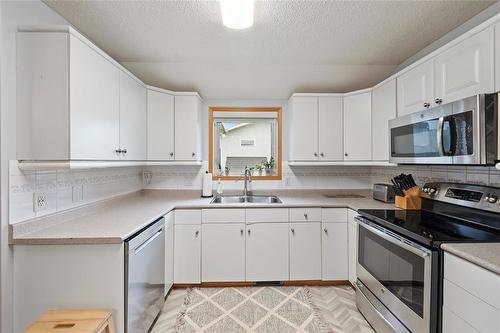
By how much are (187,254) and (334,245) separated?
1460 mm

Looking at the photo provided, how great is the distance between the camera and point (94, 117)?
1.61 m

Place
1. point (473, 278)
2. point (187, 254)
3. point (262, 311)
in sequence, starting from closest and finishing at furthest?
point (473, 278) < point (262, 311) < point (187, 254)

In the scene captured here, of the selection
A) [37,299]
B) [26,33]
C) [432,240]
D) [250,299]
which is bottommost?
[250,299]

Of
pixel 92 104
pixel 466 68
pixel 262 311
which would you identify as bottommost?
pixel 262 311

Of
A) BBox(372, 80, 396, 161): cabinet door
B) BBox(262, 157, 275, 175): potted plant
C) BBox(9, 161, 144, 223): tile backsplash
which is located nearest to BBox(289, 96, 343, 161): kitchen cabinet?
BBox(372, 80, 396, 161): cabinet door

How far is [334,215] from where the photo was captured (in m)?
2.42

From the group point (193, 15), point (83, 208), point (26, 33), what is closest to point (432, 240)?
point (193, 15)

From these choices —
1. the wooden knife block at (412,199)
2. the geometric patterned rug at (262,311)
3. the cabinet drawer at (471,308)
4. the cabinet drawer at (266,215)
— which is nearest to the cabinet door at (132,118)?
the cabinet drawer at (266,215)

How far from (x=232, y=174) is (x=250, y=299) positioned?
1.51m

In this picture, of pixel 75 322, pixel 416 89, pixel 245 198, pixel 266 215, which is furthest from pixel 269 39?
pixel 75 322

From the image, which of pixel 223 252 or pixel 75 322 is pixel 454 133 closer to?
pixel 223 252

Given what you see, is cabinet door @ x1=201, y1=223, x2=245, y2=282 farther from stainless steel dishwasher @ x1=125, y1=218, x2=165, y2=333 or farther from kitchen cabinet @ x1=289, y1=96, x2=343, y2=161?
kitchen cabinet @ x1=289, y1=96, x2=343, y2=161

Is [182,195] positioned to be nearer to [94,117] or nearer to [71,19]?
[94,117]

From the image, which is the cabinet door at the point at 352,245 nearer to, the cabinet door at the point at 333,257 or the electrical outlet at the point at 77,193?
the cabinet door at the point at 333,257
